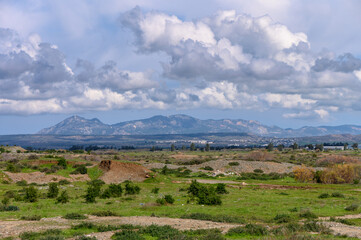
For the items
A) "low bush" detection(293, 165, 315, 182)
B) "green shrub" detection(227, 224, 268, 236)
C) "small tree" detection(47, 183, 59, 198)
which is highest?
A: "green shrub" detection(227, 224, 268, 236)

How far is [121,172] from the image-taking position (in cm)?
6644

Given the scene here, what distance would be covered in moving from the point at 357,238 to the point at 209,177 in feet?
190

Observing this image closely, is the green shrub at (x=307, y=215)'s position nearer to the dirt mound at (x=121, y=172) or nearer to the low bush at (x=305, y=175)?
the dirt mound at (x=121, y=172)

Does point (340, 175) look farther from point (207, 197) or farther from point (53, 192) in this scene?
point (53, 192)

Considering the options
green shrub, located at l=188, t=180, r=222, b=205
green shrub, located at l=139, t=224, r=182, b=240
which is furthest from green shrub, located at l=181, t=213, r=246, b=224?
green shrub, located at l=188, t=180, r=222, b=205

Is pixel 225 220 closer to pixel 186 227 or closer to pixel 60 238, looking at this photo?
pixel 186 227

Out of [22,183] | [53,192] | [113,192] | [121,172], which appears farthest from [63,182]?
Result: [113,192]

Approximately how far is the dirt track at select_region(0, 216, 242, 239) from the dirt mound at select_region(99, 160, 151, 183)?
122ft

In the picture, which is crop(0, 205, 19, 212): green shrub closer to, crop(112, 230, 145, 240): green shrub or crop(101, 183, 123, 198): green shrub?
crop(101, 183, 123, 198): green shrub

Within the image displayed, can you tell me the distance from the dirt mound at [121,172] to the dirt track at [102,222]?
122ft

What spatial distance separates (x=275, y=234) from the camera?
20469 mm

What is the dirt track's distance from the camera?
21.5 metres

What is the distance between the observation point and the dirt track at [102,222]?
2147 centimetres

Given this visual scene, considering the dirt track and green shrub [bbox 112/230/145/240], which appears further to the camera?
the dirt track
